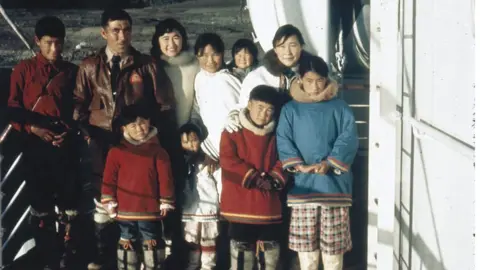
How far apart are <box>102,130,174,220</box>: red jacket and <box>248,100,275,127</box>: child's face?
1.47 feet

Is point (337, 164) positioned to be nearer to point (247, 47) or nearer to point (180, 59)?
point (247, 47)

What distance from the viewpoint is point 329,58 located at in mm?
3936

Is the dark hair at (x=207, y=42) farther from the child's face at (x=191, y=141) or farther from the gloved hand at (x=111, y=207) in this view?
the gloved hand at (x=111, y=207)

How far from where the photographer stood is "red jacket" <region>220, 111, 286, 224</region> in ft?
11.0

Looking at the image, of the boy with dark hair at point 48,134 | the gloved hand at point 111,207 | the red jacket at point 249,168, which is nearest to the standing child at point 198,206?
the red jacket at point 249,168

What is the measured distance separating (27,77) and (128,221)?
0.82 meters

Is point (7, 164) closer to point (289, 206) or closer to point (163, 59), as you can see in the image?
point (163, 59)

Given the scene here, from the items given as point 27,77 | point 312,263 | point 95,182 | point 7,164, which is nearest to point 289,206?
point 312,263

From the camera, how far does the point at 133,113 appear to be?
11.1 feet

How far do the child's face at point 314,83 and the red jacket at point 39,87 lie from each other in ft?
3.73

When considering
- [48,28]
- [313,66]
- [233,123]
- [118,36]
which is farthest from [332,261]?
[48,28]

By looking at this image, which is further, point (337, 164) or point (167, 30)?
point (167, 30)

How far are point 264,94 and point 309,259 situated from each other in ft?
2.54

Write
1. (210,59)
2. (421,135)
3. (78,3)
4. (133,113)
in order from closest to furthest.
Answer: (421,135)
(133,113)
(210,59)
(78,3)
